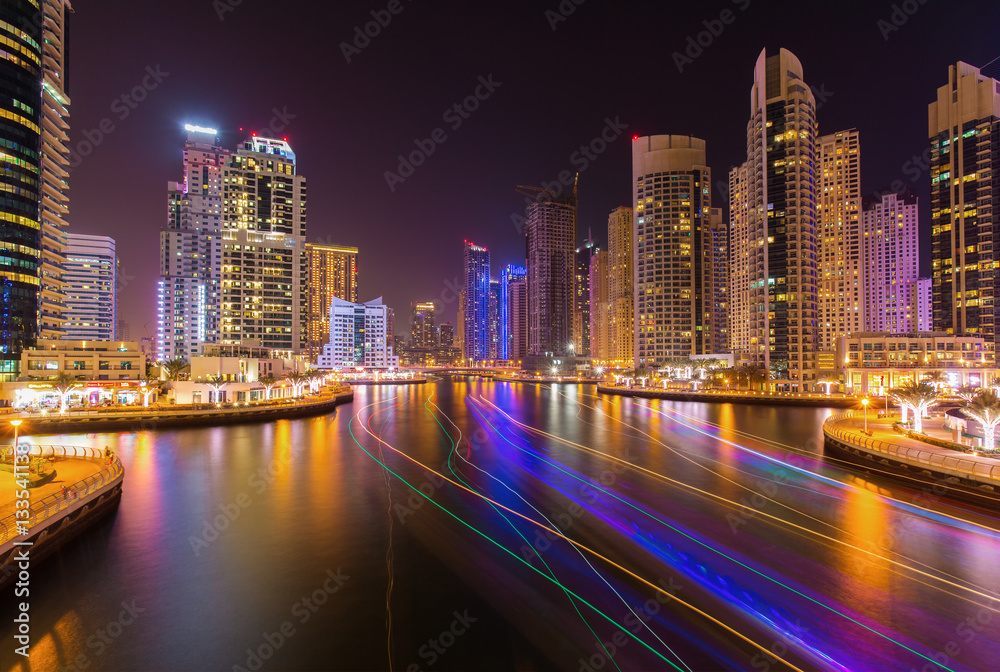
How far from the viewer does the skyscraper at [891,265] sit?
169 meters

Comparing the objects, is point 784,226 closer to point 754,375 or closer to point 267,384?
point 754,375

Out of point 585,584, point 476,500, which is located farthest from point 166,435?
point 585,584

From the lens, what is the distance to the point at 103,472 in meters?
25.5

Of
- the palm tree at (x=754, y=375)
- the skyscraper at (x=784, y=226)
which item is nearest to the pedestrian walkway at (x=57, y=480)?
the palm tree at (x=754, y=375)

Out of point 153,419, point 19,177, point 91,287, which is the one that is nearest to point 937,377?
point 153,419

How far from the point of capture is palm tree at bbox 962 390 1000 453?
29.4 metres

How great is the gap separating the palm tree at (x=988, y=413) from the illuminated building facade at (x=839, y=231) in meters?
144

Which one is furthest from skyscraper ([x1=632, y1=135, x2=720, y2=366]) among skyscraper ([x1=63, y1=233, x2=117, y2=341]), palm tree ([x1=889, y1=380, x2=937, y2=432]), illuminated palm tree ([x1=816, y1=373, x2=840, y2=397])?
skyscraper ([x1=63, y1=233, x2=117, y2=341])

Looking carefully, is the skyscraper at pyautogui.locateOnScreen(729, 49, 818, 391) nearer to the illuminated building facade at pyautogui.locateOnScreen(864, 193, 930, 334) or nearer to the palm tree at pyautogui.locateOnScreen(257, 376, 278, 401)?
the illuminated building facade at pyautogui.locateOnScreen(864, 193, 930, 334)

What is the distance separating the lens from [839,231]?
513 ft

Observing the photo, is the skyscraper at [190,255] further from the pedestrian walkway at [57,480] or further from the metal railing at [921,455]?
the metal railing at [921,455]

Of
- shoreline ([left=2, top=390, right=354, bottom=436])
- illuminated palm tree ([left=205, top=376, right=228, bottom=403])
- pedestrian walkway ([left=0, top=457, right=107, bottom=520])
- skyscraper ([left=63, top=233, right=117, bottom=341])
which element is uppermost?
skyscraper ([left=63, top=233, right=117, bottom=341])

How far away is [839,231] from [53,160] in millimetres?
217855

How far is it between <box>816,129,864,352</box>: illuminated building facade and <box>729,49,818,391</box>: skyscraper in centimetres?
6054
